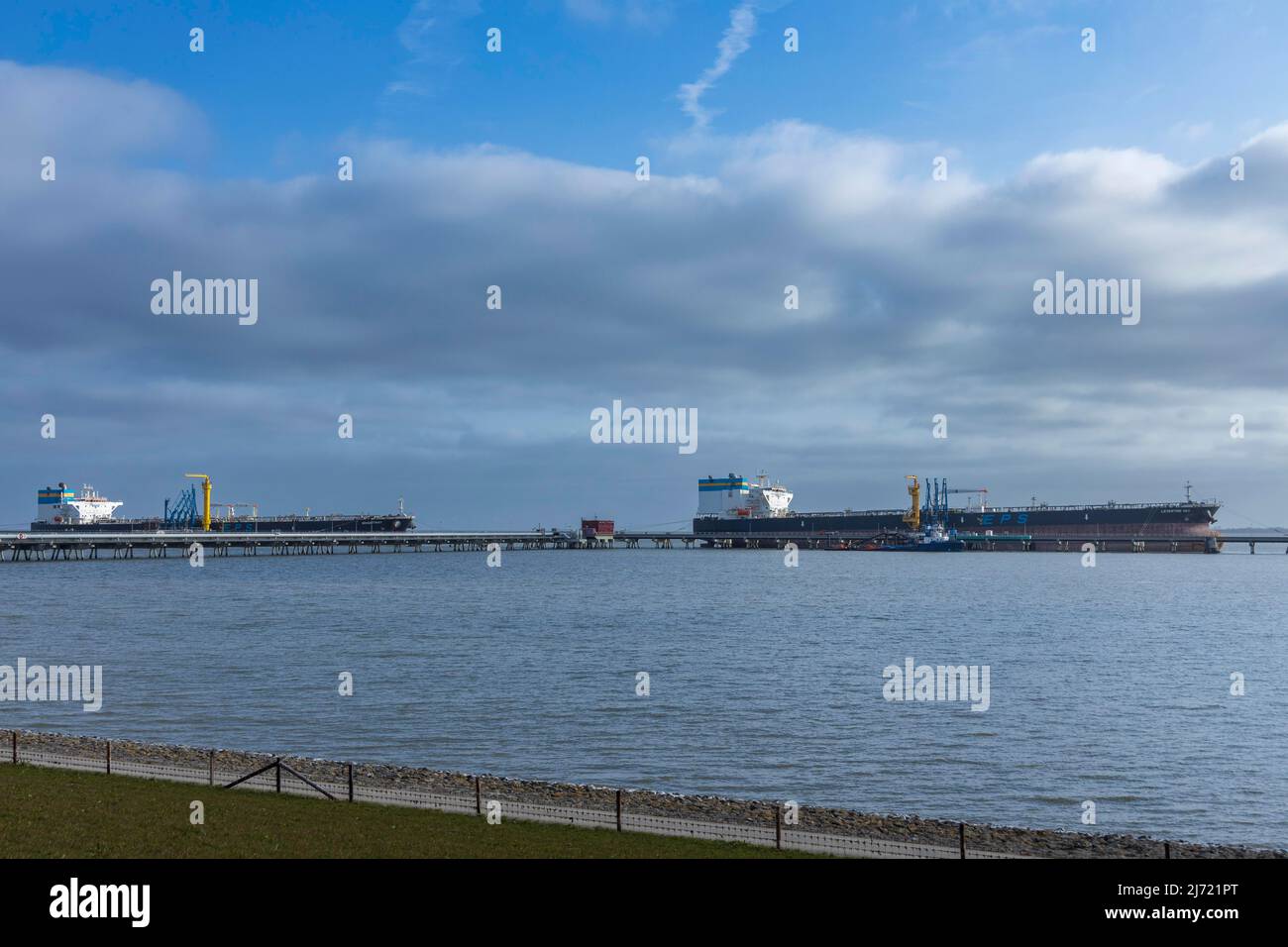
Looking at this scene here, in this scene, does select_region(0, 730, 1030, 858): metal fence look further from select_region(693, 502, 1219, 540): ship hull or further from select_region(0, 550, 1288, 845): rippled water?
select_region(693, 502, 1219, 540): ship hull

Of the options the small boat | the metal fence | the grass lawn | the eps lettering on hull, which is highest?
the eps lettering on hull

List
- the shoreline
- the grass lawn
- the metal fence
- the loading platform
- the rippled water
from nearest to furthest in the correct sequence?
the grass lawn, the metal fence, the shoreline, the rippled water, the loading platform

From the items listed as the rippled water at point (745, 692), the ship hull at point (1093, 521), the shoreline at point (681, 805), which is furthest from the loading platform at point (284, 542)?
the shoreline at point (681, 805)

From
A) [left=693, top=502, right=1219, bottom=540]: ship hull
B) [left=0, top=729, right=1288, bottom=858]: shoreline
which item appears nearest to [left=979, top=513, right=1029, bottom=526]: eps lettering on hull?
[left=693, top=502, right=1219, bottom=540]: ship hull
